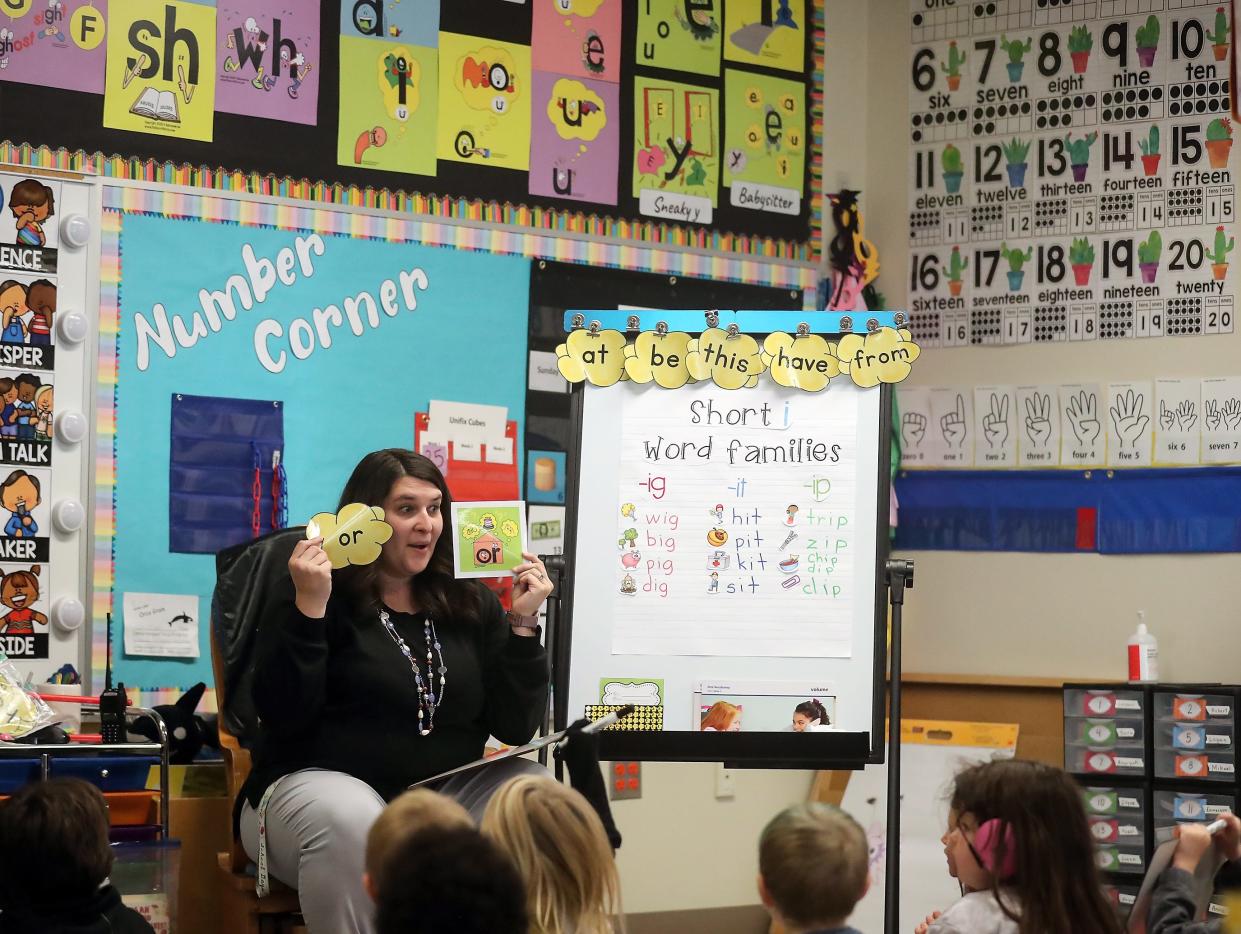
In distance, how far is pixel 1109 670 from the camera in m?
4.54

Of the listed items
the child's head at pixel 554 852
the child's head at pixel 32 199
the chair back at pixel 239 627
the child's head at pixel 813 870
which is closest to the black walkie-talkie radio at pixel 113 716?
the chair back at pixel 239 627

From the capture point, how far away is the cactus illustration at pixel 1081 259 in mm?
4645

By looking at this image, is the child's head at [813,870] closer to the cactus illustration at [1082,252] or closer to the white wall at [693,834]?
the white wall at [693,834]

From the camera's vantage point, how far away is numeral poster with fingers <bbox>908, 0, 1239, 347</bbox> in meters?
4.50

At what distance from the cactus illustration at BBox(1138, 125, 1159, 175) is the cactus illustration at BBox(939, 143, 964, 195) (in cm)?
56

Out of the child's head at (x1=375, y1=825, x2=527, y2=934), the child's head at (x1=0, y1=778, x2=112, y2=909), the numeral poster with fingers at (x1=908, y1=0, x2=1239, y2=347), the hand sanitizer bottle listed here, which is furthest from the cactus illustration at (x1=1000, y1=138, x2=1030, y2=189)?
the child's head at (x1=375, y1=825, x2=527, y2=934)

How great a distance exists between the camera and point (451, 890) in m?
1.58

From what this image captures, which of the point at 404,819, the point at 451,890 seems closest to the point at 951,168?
the point at 404,819

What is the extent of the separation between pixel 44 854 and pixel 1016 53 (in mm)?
3727

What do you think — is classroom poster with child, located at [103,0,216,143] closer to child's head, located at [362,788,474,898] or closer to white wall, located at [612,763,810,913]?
white wall, located at [612,763,810,913]

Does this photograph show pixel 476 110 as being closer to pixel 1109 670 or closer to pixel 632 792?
pixel 632 792

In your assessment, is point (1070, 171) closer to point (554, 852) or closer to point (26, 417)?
point (26, 417)

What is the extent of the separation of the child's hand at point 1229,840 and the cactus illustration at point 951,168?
2.90 meters

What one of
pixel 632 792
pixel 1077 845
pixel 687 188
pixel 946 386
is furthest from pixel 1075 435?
pixel 1077 845
